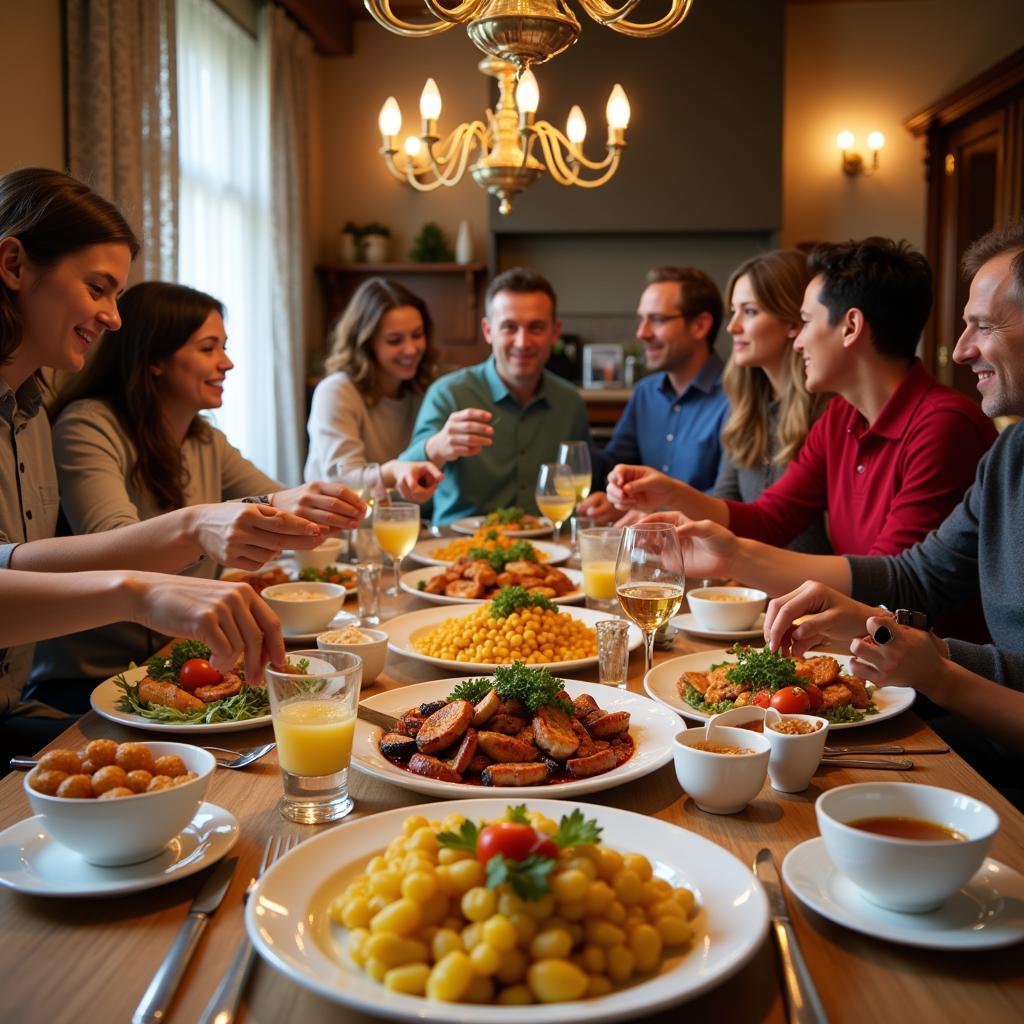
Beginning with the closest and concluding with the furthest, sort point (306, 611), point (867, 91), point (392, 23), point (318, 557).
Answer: point (306, 611) → point (318, 557) → point (392, 23) → point (867, 91)

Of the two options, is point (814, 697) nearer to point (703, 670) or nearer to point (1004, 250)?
point (703, 670)

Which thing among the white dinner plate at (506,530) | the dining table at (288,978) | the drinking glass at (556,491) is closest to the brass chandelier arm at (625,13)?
the drinking glass at (556,491)

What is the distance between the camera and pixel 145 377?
245cm

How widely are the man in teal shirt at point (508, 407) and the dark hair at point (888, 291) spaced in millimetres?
1589

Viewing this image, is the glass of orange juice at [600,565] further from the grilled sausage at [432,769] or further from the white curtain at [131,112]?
the white curtain at [131,112]

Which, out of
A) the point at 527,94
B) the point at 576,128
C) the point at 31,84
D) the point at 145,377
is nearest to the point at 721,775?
the point at 145,377

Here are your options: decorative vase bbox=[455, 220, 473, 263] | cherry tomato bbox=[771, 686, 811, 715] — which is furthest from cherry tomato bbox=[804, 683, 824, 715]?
decorative vase bbox=[455, 220, 473, 263]

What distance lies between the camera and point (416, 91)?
7.08 meters

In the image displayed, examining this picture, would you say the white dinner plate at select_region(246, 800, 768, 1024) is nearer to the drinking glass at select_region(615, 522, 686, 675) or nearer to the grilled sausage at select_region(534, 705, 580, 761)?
the grilled sausage at select_region(534, 705, 580, 761)

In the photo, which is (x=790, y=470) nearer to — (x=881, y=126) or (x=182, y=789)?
(x=182, y=789)

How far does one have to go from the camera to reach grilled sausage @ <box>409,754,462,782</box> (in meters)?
1.15

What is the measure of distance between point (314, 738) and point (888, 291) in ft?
6.21

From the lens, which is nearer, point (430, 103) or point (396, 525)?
point (396, 525)

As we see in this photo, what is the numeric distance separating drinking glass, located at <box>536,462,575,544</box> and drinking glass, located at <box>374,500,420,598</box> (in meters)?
0.56
